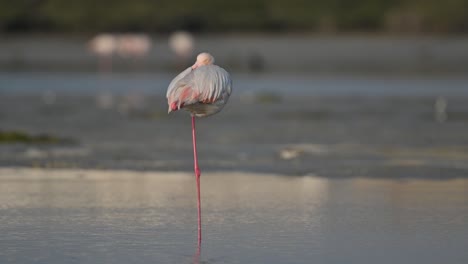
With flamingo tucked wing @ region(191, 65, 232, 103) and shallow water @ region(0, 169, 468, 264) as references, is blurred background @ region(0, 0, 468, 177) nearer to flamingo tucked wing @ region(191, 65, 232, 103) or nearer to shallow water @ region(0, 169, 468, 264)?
shallow water @ region(0, 169, 468, 264)

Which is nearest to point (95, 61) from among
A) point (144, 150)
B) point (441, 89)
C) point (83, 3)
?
point (83, 3)

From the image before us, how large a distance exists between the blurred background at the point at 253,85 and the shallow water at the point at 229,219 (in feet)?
3.22

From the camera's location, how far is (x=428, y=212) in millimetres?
7965

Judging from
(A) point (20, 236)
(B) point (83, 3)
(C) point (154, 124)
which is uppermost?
(B) point (83, 3)

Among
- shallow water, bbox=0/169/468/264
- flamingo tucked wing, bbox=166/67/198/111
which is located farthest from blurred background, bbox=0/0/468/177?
flamingo tucked wing, bbox=166/67/198/111

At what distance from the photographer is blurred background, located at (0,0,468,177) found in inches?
467

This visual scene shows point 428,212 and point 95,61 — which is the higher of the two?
point 95,61

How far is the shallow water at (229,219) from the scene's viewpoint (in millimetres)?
6555

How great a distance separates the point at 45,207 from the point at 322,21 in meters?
43.9

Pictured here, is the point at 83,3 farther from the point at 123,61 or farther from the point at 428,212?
the point at 428,212

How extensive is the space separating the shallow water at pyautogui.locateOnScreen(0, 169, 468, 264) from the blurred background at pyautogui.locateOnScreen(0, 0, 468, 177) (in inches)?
38.7

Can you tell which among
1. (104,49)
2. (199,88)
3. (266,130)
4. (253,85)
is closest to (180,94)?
(199,88)

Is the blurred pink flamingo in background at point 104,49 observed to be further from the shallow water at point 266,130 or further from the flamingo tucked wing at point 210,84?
the flamingo tucked wing at point 210,84

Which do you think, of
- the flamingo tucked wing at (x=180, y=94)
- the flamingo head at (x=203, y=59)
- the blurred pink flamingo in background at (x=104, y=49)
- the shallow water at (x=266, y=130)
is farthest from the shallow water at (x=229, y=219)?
the blurred pink flamingo in background at (x=104, y=49)
